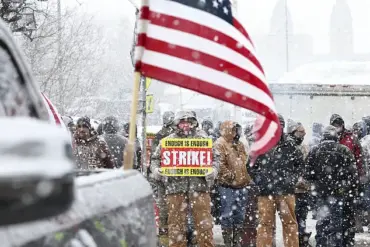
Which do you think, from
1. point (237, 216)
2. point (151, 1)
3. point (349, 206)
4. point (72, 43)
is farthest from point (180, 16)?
point (72, 43)

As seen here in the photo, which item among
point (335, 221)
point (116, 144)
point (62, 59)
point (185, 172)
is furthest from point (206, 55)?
point (62, 59)

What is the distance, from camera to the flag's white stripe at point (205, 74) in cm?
351

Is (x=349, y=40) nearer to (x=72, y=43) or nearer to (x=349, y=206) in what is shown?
(x=72, y=43)

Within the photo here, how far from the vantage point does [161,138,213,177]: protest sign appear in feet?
27.6

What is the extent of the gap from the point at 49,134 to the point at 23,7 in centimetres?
1284

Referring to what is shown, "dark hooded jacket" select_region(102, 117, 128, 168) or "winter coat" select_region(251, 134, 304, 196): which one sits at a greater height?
"dark hooded jacket" select_region(102, 117, 128, 168)

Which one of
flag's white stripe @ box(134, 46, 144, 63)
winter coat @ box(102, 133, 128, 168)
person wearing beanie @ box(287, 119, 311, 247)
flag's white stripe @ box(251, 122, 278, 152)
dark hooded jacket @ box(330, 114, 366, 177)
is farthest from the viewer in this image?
dark hooded jacket @ box(330, 114, 366, 177)

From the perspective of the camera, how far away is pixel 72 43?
3734 centimetres

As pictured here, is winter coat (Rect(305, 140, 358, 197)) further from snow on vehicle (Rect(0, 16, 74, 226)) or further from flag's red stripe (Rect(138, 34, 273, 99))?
snow on vehicle (Rect(0, 16, 74, 226))

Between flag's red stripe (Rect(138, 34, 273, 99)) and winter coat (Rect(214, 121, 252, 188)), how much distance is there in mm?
5500

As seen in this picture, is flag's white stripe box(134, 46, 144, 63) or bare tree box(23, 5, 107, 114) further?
bare tree box(23, 5, 107, 114)

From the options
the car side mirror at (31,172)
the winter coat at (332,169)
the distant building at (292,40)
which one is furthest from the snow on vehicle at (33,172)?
the distant building at (292,40)

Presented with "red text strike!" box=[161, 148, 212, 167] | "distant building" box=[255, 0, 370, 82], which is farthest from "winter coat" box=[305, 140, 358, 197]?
"distant building" box=[255, 0, 370, 82]

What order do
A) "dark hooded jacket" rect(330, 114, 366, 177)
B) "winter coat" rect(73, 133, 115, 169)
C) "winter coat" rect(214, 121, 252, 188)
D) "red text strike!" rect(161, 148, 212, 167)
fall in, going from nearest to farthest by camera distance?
"red text strike!" rect(161, 148, 212, 167) → "winter coat" rect(73, 133, 115, 169) → "winter coat" rect(214, 121, 252, 188) → "dark hooded jacket" rect(330, 114, 366, 177)
